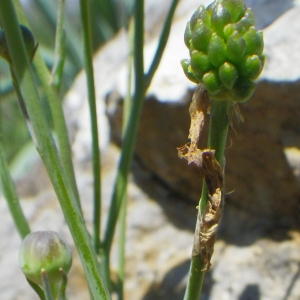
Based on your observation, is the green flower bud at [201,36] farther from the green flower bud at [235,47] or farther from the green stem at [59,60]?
the green stem at [59,60]

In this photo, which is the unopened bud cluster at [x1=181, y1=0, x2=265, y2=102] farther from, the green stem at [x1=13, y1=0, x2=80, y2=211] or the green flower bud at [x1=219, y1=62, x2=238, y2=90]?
the green stem at [x1=13, y1=0, x2=80, y2=211]

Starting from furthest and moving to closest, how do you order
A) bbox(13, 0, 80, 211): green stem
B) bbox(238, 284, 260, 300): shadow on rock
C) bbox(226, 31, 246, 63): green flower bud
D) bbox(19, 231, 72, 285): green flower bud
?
bbox(238, 284, 260, 300): shadow on rock, bbox(13, 0, 80, 211): green stem, bbox(19, 231, 72, 285): green flower bud, bbox(226, 31, 246, 63): green flower bud

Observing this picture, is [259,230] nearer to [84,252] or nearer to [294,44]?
[294,44]

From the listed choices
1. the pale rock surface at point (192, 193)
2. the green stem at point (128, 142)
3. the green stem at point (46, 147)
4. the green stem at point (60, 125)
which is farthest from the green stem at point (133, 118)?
the pale rock surface at point (192, 193)

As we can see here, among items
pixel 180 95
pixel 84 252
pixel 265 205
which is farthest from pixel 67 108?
pixel 84 252

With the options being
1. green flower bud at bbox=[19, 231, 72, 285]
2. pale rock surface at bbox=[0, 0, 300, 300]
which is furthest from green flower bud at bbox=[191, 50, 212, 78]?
pale rock surface at bbox=[0, 0, 300, 300]

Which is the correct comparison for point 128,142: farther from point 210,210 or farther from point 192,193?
point 192,193

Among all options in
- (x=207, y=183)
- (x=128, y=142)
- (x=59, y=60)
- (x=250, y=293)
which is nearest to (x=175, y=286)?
(x=250, y=293)
